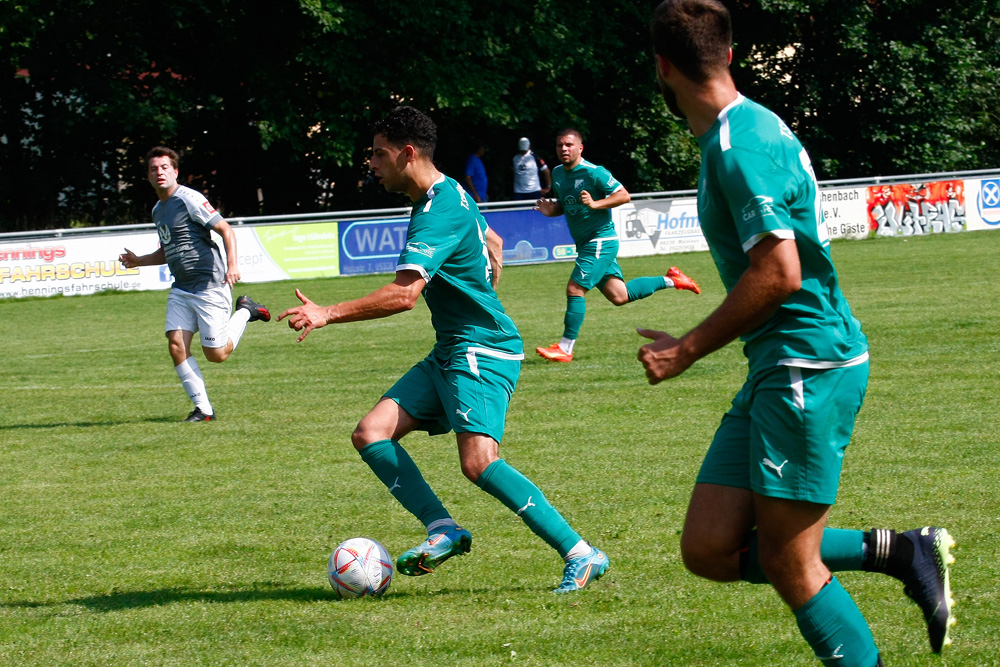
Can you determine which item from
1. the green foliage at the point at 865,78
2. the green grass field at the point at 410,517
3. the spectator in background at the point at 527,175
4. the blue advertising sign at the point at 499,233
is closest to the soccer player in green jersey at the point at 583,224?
the green grass field at the point at 410,517

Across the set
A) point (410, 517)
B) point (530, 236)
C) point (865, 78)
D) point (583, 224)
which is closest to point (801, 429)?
point (410, 517)

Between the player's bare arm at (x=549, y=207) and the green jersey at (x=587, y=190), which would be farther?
the green jersey at (x=587, y=190)

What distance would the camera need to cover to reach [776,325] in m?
3.11

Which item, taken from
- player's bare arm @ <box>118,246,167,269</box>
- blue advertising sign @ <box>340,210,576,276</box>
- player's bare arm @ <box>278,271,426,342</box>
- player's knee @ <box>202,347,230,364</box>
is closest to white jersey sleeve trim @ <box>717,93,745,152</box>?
player's bare arm @ <box>278,271,426,342</box>

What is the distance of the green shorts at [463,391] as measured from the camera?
4.80m

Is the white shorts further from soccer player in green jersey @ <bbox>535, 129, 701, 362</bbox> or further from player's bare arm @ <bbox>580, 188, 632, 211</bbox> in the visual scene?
player's bare arm @ <bbox>580, 188, 632, 211</bbox>

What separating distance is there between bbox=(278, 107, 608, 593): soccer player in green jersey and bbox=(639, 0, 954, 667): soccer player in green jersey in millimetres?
1543

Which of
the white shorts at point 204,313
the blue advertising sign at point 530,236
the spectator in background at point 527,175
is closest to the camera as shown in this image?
the white shorts at point 204,313

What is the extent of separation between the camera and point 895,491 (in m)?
5.95

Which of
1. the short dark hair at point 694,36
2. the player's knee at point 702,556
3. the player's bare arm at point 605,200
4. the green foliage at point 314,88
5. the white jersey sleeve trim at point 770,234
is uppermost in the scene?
the green foliage at point 314,88

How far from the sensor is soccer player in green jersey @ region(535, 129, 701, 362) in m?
11.3

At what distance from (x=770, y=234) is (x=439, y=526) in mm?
2368

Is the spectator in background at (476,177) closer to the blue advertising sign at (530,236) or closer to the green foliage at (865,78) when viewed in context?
the blue advertising sign at (530,236)

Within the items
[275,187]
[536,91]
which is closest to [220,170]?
[275,187]
